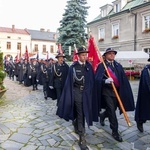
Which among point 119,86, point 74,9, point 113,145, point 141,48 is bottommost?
point 113,145

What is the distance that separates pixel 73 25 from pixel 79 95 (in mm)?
26971

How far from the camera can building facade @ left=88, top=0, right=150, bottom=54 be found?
23.9 meters

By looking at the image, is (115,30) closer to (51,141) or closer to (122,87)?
(122,87)

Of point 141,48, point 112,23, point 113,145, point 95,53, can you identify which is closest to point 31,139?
point 113,145

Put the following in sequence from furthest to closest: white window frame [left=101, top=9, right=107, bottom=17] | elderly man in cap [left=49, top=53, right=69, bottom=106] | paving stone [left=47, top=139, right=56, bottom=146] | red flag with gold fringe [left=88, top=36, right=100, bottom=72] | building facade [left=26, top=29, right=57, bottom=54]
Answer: building facade [left=26, top=29, right=57, bottom=54] → white window frame [left=101, top=9, right=107, bottom=17] → elderly man in cap [left=49, top=53, right=69, bottom=106] → red flag with gold fringe [left=88, top=36, right=100, bottom=72] → paving stone [left=47, top=139, right=56, bottom=146]

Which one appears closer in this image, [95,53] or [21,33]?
[95,53]

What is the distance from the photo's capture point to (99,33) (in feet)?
100

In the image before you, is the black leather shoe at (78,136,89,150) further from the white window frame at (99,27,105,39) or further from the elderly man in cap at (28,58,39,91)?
the white window frame at (99,27,105,39)

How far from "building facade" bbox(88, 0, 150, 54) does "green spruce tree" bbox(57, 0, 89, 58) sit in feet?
5.27

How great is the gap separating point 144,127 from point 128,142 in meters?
1.25

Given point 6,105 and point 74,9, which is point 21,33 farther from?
point 6,105

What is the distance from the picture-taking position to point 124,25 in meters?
26.3

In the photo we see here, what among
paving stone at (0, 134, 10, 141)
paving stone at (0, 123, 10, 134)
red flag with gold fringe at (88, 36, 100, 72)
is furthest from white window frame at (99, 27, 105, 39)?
paving stone at (0, 134, 10, 141)

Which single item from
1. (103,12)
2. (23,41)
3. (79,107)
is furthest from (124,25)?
(23,41)
